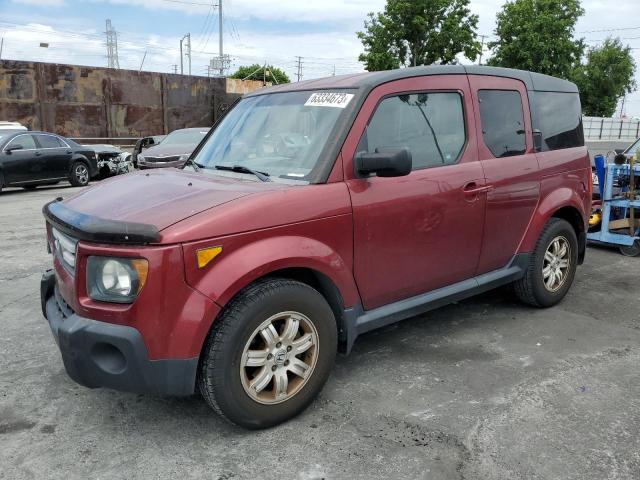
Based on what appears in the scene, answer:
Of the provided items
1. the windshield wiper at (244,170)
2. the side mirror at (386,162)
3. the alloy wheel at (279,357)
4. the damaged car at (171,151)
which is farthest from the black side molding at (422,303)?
the damaged car at (171,151)

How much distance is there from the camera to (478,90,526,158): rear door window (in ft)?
13.5

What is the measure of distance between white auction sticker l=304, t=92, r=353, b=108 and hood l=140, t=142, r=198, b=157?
34.9 feet

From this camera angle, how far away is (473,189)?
3867mm

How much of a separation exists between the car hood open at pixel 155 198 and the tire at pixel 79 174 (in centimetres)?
1206

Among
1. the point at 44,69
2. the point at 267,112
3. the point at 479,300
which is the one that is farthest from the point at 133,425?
the point at 44,69

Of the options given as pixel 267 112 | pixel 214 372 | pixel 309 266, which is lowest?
pixel 214 372

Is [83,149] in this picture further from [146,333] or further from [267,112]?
[146,333]

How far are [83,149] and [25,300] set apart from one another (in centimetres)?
1077

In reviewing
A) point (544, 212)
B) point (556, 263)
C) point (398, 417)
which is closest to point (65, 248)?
point (398, 417)

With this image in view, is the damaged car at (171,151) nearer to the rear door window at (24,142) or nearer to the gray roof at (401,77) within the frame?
the rear door window at (24,142)

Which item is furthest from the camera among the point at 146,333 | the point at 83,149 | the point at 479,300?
the point at 83,149

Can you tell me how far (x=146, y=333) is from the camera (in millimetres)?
2590

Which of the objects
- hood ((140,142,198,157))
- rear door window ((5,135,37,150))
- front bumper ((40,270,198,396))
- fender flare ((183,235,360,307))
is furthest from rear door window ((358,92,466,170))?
rear door window ((5,135,37,150))

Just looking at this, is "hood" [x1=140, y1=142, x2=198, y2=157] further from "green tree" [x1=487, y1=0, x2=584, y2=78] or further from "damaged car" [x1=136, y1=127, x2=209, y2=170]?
"green tree" [x1=487, y1=0, x2=584, y2=78]
